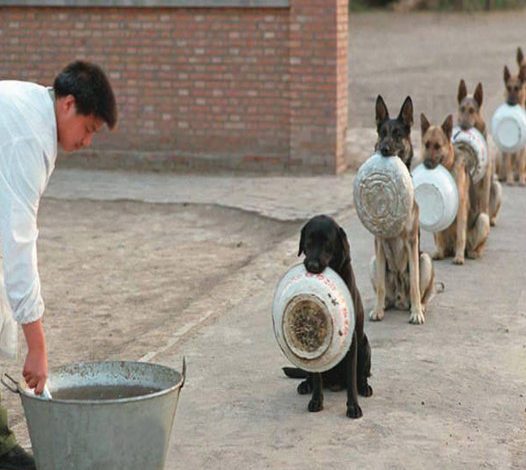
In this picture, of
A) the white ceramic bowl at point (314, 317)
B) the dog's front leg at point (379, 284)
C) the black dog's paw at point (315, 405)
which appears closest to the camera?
the white ceramic bowl at point (314, 317)

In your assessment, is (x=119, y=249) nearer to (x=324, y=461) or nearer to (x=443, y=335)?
(x=443, y=335)

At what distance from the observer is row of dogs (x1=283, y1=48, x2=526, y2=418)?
6766mm

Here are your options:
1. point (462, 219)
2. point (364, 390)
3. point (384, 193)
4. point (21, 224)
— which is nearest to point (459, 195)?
point (462, 219)

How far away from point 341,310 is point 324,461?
0.80m

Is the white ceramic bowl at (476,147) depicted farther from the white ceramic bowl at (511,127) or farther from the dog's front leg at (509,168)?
the dog's front leg at (509,168)

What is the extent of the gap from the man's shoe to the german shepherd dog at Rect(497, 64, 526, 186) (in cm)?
888

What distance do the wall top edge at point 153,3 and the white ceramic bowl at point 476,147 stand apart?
13.6 feet

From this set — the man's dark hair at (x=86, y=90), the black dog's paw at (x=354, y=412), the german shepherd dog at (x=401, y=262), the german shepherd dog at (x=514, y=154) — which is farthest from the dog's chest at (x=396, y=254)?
the german shepherd dog at (x=514, y=154)

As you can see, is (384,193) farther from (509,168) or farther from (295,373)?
(509,168)

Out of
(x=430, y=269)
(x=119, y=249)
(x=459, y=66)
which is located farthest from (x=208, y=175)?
(x=459, y=66)

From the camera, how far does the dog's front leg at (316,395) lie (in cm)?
692

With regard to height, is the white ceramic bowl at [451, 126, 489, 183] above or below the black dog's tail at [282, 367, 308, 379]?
above

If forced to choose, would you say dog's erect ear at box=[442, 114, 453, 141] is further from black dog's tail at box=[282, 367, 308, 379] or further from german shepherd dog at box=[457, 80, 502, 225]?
black dog's tail at box=[282, 367, 308, 379]

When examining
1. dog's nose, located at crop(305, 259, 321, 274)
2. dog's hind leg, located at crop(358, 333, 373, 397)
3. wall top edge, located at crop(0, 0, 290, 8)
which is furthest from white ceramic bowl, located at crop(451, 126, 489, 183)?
dog's nose, located at crop(305, 259, 321, 274)
